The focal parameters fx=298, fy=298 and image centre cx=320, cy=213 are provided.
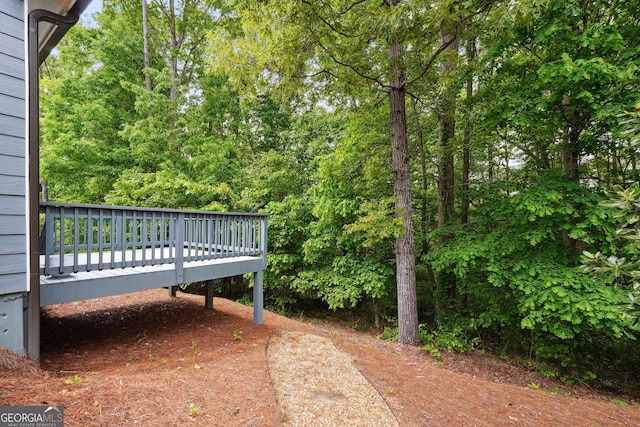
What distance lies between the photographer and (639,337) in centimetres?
643

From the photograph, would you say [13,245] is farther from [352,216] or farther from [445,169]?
[445,169]

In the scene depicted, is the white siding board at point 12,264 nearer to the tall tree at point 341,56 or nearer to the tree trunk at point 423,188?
the tall tree at point 341,56

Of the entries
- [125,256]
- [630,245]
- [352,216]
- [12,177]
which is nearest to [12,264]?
[12,177]

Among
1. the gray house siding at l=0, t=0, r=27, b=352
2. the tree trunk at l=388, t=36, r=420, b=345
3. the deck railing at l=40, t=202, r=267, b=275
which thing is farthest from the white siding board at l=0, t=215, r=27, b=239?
the tree trunk at l=388, t=36, r=420, b=345

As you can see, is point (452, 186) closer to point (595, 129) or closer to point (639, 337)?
point (595, 129)

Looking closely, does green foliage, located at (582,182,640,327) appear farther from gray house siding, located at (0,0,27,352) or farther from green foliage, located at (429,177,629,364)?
A: gray house siding, located at (0,0,27,352)

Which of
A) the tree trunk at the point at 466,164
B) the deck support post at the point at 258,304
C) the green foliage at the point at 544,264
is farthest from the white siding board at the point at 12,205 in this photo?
the tree trunk at the point at 466,164

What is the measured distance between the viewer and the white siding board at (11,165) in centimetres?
265

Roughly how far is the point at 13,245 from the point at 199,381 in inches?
83.3

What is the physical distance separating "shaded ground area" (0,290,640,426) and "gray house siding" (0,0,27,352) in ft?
1.18

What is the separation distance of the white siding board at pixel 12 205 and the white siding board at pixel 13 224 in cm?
4

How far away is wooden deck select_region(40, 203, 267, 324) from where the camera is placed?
3.10 m

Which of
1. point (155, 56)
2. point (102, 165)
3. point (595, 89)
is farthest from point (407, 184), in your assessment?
point (155, 56)

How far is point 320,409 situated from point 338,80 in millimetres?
5606
